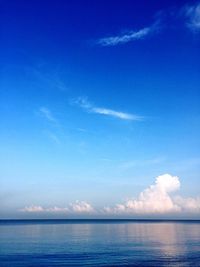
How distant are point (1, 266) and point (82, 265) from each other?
1098cm

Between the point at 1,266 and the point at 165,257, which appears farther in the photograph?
the point at 165,257

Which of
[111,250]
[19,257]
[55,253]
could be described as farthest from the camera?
[111,250]

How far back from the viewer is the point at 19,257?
Answer: 58.8 meters

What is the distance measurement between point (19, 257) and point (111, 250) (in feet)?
61.0

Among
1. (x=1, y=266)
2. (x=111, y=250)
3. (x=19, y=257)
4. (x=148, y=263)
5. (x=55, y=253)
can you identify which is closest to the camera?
(x=1, y=266)

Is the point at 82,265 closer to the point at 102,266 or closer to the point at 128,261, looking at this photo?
the point at 102,266

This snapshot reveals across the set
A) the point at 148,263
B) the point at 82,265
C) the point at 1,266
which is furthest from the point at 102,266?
the point at 1,266

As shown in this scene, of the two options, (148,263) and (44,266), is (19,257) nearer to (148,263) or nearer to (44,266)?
(44,266)

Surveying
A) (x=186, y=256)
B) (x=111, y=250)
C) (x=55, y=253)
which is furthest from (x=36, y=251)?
(x=186, y=256)

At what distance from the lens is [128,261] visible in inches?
2208

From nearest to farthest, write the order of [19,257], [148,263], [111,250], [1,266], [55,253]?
[1,266] < [148,263] < [19,257] < [55,253] < [111,250]

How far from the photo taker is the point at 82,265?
5219 centimetres

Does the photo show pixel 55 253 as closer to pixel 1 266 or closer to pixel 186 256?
pixel 1 266

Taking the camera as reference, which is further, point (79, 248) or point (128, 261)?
point (79, 248)
